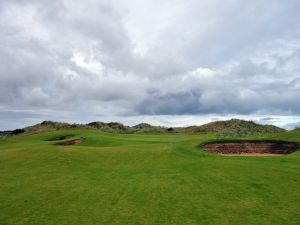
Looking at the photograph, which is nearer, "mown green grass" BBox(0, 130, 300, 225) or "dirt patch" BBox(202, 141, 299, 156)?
"mown green grass" BBox(0, 130, 300, 225)

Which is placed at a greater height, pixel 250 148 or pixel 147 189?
pixel 250 148

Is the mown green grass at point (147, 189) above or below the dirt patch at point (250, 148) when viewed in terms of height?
below

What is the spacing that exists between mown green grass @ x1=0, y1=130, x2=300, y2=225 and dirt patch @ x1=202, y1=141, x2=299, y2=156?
7231 millimetres

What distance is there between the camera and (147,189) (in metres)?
19.5

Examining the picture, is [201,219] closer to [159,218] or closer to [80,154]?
[159,218]

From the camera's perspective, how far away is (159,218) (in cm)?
1429

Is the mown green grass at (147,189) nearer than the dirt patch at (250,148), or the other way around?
the mown green grass at (147,189)

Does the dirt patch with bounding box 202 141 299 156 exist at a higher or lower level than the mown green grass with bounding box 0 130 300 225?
higher

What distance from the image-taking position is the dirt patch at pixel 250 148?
36.9 m

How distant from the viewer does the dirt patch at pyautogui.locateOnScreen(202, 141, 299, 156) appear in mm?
36938

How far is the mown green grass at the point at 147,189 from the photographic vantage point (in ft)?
47.8

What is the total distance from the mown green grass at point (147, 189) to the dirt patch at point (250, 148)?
7231mm

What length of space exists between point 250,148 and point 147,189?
22.8 meters

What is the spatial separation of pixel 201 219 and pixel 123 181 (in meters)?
8.89
